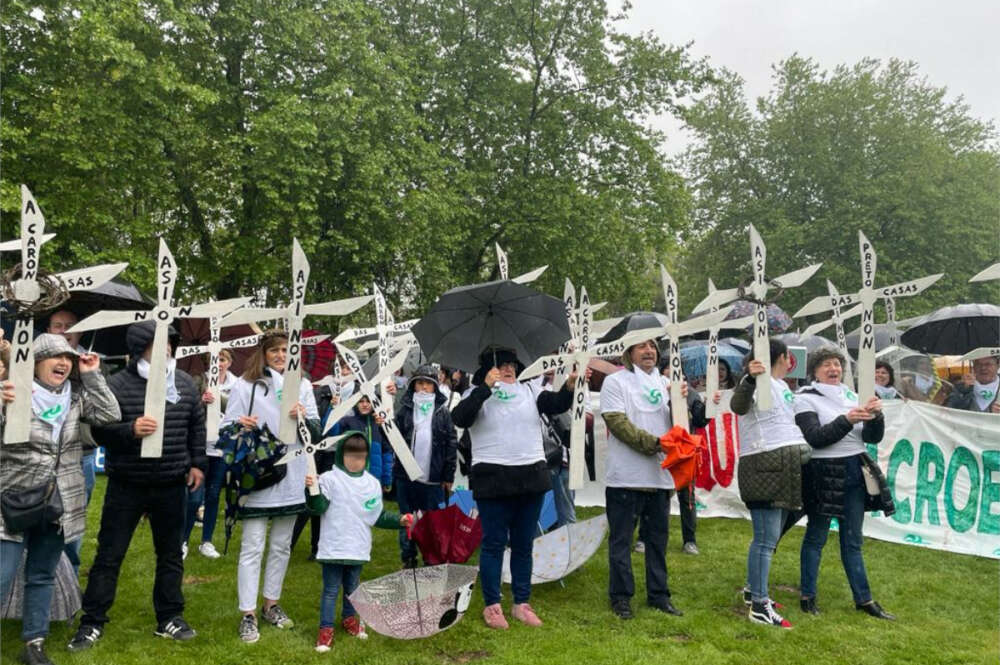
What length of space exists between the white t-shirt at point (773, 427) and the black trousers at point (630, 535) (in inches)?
27.3

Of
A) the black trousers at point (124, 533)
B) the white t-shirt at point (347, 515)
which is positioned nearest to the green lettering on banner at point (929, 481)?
the white t-shirt at point (347, 515)

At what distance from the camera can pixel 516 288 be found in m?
5.54

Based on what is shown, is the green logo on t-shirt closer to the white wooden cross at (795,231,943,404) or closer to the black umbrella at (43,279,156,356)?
the black umbrella at (43,279,156,356)

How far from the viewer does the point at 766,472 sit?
211 inches

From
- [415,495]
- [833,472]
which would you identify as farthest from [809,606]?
[415,495]

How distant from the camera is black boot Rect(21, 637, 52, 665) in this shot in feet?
14.1

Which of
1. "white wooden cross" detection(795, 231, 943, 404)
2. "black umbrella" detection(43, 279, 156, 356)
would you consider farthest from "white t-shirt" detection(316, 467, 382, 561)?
"black umbrella" detection(43, 279, 156, 356)

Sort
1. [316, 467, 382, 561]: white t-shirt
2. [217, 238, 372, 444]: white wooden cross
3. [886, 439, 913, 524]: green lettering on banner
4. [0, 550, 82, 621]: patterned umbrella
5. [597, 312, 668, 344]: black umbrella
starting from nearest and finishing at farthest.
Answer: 1. [217, 238, 372, 444]: white wooden cross
2. [0, 550, 82, 621]: patterned umbrella
3. [316, 467, 382, 561]: white t-shirt
4. [886, 439, 913, 524]: green lettering on banner
5. [597, 312, 668, 344]: black umbrella

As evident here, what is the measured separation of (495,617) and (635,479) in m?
1.34

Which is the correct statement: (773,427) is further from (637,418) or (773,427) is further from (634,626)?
(634,626)

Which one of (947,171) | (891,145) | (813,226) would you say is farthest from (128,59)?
(947,171)

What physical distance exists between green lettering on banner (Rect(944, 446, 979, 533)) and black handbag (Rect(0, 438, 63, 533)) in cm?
754

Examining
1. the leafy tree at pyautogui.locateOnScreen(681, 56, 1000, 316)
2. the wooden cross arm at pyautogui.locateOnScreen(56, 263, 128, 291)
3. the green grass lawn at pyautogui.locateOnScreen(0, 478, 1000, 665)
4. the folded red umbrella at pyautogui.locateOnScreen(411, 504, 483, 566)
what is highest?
the leafy tree at pyautogui.locateOnScreen(681, 56, 1000, 316)

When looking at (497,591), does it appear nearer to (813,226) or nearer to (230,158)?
(230,158)
